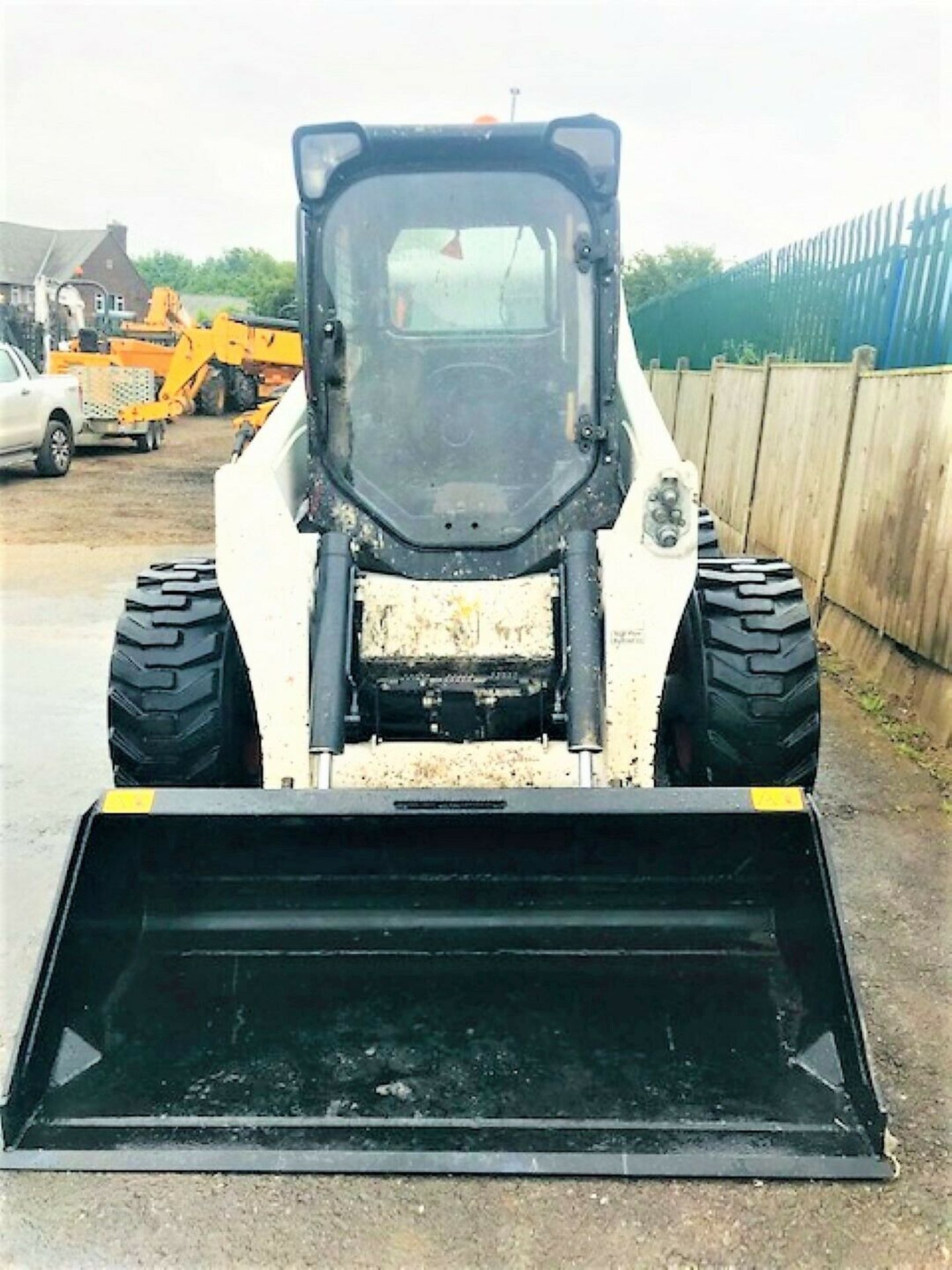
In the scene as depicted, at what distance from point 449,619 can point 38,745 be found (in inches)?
112

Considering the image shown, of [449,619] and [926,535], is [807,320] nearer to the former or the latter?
[926,535]

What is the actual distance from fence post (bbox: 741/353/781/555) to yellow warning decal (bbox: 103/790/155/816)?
694 cm

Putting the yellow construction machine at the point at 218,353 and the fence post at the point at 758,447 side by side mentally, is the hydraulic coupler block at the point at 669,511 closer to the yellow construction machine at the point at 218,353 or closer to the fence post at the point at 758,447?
the fence post at the point at 758,447

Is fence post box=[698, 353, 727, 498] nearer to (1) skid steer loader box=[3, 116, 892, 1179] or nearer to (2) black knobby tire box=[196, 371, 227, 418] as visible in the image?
(1) skid steer loader box=[3, 116, 892, 1179]

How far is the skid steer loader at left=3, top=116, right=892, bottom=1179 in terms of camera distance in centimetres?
258

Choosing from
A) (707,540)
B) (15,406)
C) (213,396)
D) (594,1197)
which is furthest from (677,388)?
(213,396)

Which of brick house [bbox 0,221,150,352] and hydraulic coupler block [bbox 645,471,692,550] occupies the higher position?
brick house [bbox 0,221,150,352]

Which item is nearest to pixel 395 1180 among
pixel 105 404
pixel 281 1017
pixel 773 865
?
pixel 281 1017

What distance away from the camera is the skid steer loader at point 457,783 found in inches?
102

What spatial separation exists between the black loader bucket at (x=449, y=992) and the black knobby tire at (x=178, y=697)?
2.65 ft

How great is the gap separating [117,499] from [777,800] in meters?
13.0

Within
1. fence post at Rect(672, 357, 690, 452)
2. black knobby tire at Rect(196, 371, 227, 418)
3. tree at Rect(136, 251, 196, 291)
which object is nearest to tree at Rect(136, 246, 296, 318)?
tree at Rect(136, 251, 196, 291)

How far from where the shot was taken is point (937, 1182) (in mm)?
2594

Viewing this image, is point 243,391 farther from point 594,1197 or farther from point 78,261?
point 78,261
